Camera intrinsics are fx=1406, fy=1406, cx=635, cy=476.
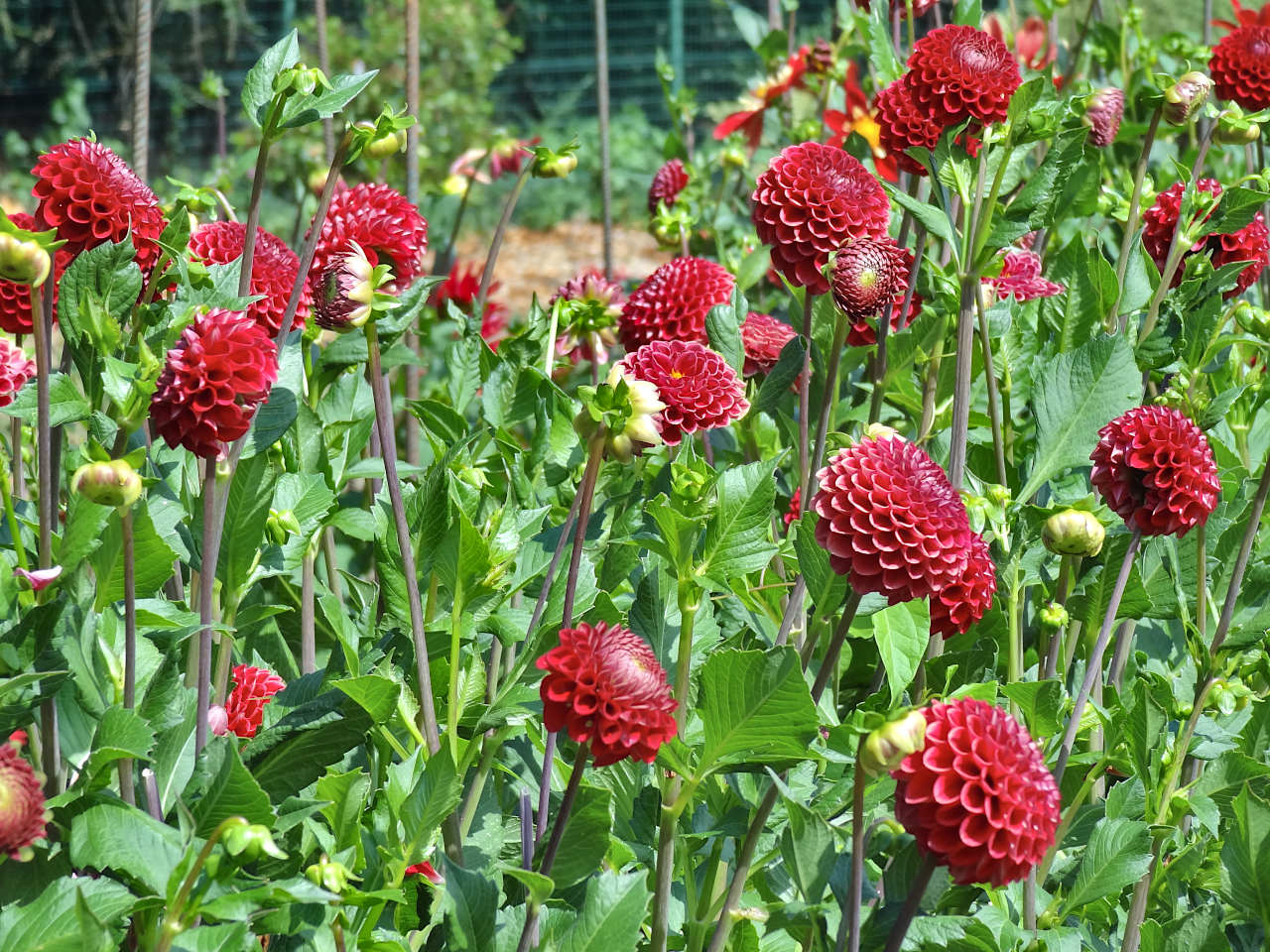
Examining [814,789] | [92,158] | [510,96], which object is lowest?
[510,96]

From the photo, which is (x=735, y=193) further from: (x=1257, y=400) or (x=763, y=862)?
(x=763, y=862)

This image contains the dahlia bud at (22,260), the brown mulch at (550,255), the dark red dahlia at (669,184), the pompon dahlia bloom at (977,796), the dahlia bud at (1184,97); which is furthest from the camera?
the brown mulch at (550,255)

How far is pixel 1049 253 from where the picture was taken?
1.80 metres

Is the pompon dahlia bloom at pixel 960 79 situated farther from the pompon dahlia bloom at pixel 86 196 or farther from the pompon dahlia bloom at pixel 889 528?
the pompon dahlia bloom at pixel 86 196

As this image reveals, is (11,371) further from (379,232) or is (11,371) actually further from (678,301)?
(678,301)

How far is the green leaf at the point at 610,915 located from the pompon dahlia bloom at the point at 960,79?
618 millimetres

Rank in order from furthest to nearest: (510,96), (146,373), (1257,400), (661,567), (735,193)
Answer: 1. (510,96)
2. (735,193)
3. (1257,400)
4. (661,567)
5. (146,373)

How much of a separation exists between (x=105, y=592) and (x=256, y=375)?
0.74 ft

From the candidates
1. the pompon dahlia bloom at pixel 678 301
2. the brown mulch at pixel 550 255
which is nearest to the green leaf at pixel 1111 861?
the pompon dahlia bloom at pixel 678 301

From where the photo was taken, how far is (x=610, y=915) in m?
0.73

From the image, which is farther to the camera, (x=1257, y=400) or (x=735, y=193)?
(x=735, y=193)

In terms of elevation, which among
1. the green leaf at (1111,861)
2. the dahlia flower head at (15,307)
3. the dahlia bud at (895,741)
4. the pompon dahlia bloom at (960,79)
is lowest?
the green leaf at (1111,861)

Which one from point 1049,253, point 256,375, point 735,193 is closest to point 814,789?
point 256,375

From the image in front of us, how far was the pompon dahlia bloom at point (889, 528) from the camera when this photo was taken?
0.77m
